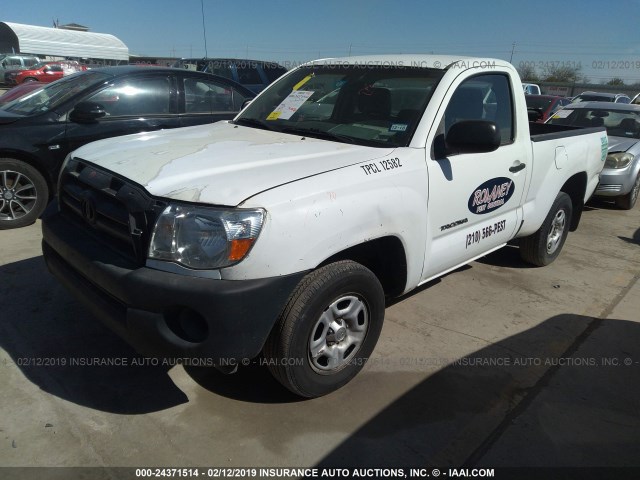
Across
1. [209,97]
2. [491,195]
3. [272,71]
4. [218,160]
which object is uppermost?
[272,71]

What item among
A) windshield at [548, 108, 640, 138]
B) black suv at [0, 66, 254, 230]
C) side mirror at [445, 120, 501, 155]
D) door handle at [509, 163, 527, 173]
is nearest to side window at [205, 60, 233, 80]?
black suv at [0, 66, 254, 230]

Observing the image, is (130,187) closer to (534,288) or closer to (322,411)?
(322,411)

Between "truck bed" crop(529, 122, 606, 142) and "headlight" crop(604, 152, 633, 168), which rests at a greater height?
"truck bed" crop(529, 122, 606, 142)

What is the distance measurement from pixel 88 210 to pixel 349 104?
180 centimetres

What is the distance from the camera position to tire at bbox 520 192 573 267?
452 centimetres

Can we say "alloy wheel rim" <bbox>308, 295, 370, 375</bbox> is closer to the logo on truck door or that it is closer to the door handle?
the logo on truck door

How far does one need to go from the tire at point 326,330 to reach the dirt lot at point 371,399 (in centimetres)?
18

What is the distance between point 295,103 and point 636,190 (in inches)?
248

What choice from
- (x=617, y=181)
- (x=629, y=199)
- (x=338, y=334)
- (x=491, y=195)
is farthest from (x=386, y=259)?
(x=629, y=199)

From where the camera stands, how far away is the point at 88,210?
2.61m

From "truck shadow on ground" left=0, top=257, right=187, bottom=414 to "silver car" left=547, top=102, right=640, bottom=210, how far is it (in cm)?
674

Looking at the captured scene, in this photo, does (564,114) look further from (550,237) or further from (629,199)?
(550,237)

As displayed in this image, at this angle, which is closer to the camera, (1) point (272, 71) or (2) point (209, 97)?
(2) point (209, 97)

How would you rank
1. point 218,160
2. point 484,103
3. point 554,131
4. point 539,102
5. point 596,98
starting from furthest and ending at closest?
point 596,98 → point 539,102 → point 554,131 → point 484,103 → point 218,160
